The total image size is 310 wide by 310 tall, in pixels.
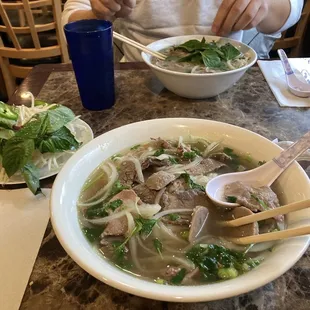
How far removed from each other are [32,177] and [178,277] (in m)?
0.51

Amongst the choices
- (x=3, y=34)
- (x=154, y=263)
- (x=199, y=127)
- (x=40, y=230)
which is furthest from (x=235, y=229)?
→ (x=3, y=34)

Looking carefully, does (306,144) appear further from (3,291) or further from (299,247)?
(3,291)

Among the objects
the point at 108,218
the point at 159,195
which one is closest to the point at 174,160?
the point at 159,195

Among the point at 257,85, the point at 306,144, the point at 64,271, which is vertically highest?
the point at 306,144

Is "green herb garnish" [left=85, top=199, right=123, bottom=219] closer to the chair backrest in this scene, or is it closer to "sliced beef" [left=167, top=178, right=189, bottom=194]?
"sliced beef" [left=167, top=178, right=189, bottom=194]

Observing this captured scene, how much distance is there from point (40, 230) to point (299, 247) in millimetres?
580

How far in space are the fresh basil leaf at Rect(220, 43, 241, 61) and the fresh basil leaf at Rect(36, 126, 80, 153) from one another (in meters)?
0.72

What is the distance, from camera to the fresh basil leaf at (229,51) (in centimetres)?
142

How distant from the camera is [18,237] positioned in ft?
2.75

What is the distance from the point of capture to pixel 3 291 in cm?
73

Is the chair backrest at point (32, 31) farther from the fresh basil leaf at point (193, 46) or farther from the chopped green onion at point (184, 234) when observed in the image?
the chopped green onion at point (184, 234)

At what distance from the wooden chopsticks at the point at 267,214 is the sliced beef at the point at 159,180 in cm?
16

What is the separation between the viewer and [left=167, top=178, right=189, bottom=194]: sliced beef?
2.66ft

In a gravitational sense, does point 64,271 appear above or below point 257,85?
above
